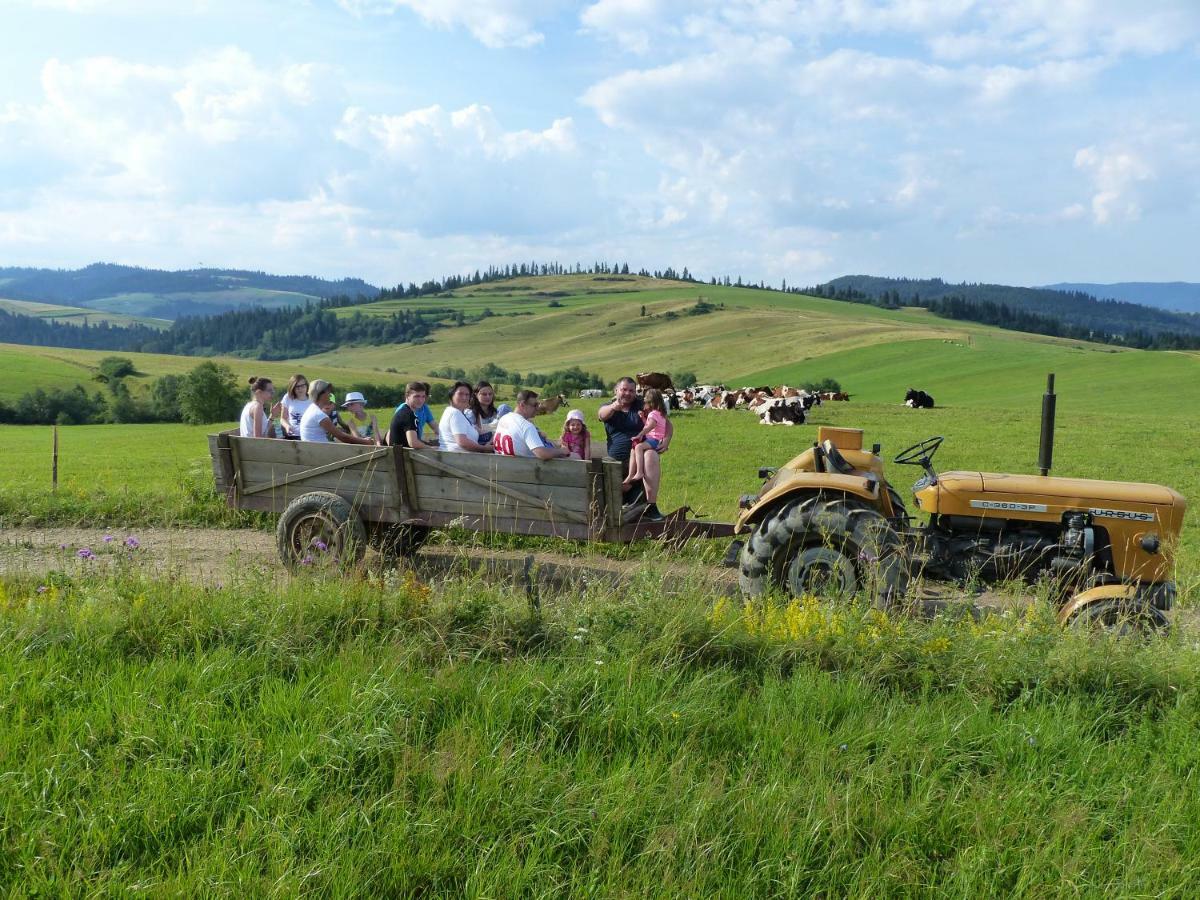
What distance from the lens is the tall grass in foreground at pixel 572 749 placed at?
2.86 meters

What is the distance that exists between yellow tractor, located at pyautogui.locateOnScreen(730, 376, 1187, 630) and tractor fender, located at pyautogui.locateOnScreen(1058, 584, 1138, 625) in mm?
336

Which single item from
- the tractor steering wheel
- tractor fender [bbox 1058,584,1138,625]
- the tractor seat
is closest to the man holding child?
the tractor seat

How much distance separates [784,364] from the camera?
78.9 metres

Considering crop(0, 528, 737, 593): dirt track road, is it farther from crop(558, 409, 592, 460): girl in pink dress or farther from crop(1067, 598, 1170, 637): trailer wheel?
crop(1067, 598, 1170, 637): trailer wheel

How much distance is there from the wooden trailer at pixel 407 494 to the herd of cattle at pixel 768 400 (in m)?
19.8

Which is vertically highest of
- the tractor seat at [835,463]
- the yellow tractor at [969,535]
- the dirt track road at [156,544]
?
the tractor seat at [835,463]

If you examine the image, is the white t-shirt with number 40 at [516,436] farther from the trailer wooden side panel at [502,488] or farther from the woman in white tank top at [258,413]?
the woman in white tank top at [258,413]

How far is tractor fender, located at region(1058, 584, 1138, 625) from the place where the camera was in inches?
206

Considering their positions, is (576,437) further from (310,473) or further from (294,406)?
(294,406)

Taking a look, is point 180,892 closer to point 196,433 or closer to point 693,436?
point 693,436

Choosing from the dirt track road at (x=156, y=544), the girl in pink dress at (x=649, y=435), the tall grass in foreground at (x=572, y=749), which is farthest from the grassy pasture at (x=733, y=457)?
the tall grass in foreground at (x=572, y=749)

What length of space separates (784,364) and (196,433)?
5404 centimetres

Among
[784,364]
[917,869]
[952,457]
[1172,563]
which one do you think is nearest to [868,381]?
[784,364]

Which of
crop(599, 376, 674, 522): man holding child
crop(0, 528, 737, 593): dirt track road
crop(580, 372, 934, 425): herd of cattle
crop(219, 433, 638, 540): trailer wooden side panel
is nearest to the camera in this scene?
crop(219, 433, 638, 540): trailer wooden side panel
